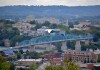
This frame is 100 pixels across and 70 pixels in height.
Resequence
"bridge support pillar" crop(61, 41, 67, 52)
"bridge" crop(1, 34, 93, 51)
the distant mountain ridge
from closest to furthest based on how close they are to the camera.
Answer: "bridge support pillar" crop(61, 41, 67, 52)
"bridge" crop(1, 34, 93, 51)
the distant mountain ridge

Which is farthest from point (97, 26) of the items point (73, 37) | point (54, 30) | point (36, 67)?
point (36, 67)

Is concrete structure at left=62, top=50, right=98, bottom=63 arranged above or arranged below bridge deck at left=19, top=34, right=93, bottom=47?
above

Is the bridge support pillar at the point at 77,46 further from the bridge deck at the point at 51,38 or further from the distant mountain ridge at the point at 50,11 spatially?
the distant mountain ridge at the point at 50,11

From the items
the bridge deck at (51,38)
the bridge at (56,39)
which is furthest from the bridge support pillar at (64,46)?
the bridge deck at (51,38)

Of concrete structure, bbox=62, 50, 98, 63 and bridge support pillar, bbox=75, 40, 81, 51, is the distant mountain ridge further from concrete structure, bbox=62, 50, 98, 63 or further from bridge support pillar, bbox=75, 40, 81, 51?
concrete structure, bbox=62, 50, 98, 63

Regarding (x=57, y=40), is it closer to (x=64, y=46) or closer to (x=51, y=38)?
(x=51, y=38)

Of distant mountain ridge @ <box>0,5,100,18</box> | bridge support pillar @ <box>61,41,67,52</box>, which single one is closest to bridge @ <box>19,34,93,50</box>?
bridge support pillar @ <box>61,41,67,52</box>

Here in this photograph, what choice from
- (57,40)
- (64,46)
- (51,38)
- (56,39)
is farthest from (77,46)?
→ (51,38)

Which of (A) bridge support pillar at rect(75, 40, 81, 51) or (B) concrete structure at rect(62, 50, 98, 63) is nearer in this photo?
(B) concrete structure at rect(62, 50, 98, 63)

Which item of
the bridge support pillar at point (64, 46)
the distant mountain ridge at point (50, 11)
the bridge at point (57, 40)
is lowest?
the bridge support pillar at point (64, 46)
